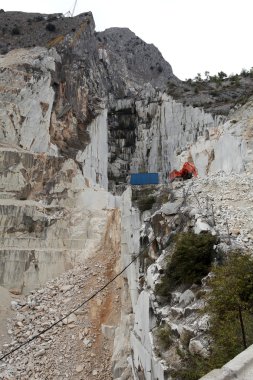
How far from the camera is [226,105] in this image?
5034 cm

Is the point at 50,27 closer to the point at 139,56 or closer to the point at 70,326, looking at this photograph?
the point at 139,56

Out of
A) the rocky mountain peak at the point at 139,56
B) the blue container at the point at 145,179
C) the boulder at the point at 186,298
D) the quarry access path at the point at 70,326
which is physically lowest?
the quarry access path at the point at 70,326

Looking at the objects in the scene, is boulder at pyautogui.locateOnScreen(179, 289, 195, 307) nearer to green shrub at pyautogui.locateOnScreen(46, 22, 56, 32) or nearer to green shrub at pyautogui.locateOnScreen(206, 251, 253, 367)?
green shrub at pyautogui.locateOnScreen(206, 251, 253, 367)

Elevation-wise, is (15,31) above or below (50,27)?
below

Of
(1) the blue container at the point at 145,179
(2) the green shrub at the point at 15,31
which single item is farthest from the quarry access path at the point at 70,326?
(2) the green shrub at the point at 15,31

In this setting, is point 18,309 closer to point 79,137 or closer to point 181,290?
point 181,290

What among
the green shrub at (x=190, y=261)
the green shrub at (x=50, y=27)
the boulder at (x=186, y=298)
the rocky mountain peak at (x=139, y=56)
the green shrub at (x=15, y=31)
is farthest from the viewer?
the rocky mountain peak at (x=139, y=56)

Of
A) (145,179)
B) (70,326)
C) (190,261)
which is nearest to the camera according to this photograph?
(190,261)

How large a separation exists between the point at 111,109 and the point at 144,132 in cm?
629

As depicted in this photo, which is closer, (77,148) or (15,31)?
(77,148)

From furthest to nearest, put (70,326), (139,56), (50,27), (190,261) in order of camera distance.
Answer: (139,56) < (50,27) < (70,326) < (190,261)

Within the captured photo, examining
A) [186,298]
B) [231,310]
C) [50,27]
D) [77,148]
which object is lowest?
[186,298]

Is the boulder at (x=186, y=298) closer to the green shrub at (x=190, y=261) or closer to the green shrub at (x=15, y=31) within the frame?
the green shrub at (x=190, y=261)

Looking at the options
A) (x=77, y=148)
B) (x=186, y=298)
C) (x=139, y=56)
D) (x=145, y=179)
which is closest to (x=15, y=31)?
(x=77, y=148)
